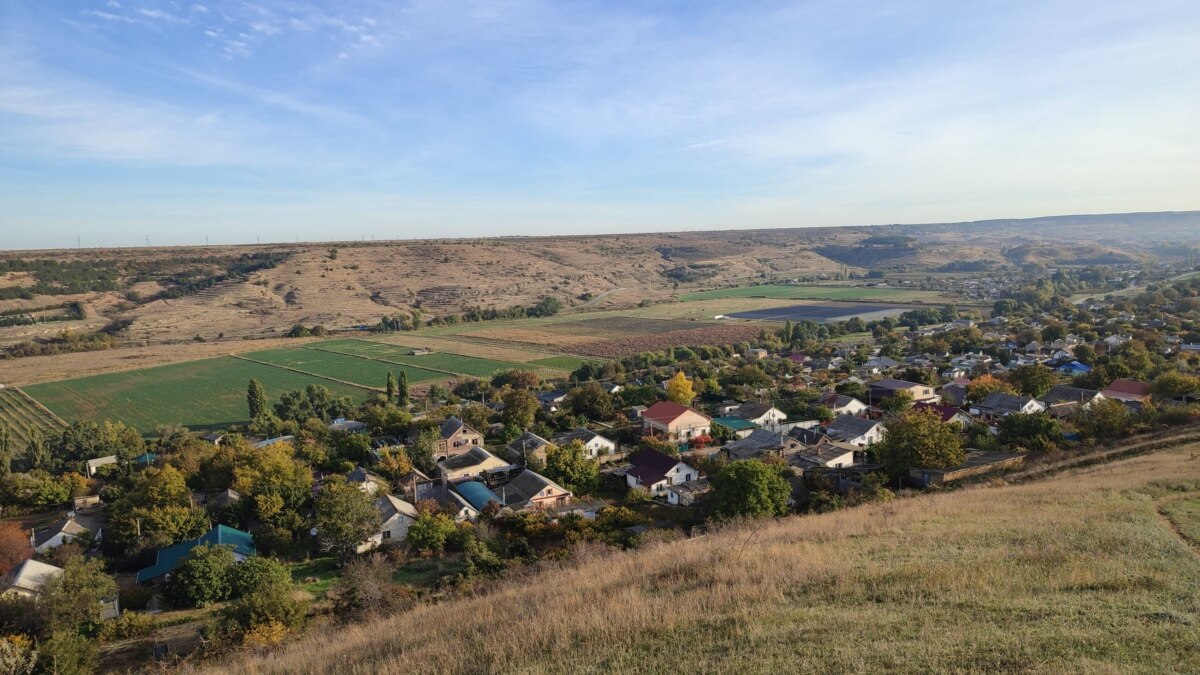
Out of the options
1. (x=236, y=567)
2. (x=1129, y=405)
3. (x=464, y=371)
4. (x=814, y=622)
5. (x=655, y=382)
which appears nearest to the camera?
(x=814, y=622)

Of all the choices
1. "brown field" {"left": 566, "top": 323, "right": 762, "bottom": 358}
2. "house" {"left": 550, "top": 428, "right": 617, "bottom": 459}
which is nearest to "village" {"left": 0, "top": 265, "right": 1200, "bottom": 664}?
"house" {"left": 550, "top": 428, "right": 617, "bottom": 459}

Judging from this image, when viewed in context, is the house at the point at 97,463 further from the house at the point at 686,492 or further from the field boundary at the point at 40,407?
the house at the point at 686,492

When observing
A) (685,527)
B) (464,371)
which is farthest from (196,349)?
(685,527)

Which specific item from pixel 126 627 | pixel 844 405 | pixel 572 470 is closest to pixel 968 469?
pixel 844 405

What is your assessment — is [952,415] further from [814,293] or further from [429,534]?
[814,293]

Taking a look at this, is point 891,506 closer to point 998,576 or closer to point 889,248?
point 998,576

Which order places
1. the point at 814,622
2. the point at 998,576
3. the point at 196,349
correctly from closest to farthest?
the point at 814,622, the point at 998,576, the point at 196,349
